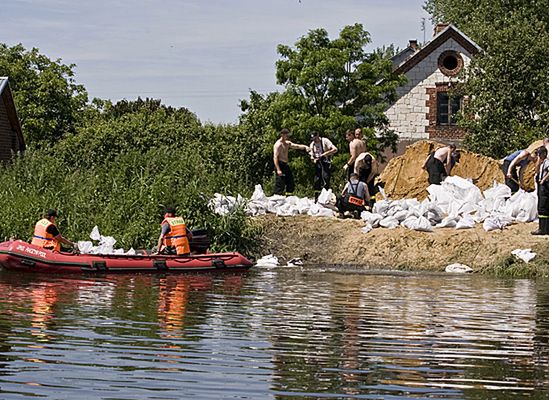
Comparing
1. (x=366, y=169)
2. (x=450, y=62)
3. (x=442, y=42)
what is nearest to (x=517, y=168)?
(x=366, y=169)

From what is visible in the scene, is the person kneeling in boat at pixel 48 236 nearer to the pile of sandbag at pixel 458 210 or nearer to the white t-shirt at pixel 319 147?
the pile of sandbag at pixel 458 210

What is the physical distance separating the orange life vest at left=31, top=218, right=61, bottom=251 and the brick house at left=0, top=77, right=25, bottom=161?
28.2 m

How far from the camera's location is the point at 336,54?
43.7m

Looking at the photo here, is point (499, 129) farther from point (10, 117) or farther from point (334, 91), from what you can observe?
point (10, 117)

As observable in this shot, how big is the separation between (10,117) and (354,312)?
126 ft

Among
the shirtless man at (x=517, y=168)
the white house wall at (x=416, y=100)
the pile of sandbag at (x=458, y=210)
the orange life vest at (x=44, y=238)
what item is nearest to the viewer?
the orange life vest at (x=44, y=238)

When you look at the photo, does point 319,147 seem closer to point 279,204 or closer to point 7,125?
point 279,204

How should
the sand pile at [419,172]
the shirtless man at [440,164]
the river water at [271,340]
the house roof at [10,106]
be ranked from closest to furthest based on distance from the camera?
the river water at [271,340] < the shirtless man at [440,164] < the sand pile at [419,172] < the house roof at [10,106]

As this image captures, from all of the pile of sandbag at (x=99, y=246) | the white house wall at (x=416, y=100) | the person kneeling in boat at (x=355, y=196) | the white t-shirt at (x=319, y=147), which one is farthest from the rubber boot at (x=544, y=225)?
the white house wall at (x=416, y=100)

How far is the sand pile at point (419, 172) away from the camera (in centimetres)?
3045

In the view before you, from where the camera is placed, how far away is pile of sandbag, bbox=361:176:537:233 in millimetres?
26094

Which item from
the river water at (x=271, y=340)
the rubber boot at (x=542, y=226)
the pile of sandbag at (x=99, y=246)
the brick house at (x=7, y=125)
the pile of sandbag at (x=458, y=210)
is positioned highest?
the brick house at (x=7, y=125)

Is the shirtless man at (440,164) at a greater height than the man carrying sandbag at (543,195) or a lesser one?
greater

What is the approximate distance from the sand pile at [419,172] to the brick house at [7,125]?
24.9 meters
